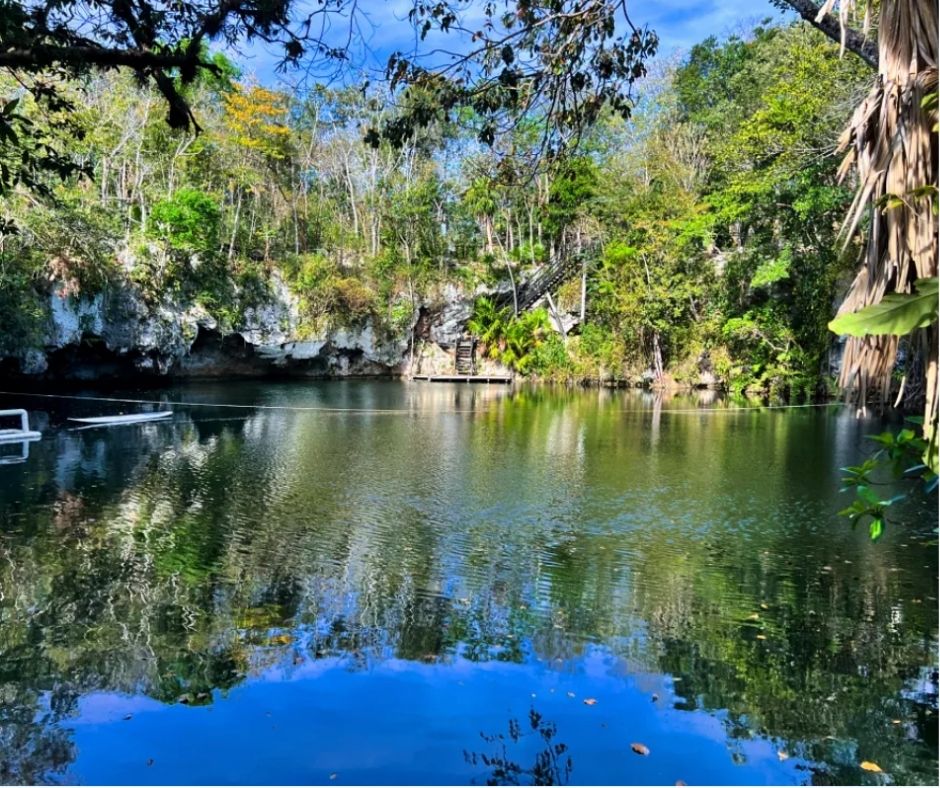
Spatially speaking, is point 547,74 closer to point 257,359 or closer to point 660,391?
point 660,391

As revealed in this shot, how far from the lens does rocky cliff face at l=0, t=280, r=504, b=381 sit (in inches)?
917

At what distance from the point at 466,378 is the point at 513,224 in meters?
8.40

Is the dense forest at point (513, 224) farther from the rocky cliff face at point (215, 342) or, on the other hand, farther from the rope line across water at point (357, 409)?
the rope line across water at point (357, 409)

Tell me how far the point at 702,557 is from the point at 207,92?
103 feet

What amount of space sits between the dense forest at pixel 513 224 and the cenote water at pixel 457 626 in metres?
11.9

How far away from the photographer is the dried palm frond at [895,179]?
97.9 inches

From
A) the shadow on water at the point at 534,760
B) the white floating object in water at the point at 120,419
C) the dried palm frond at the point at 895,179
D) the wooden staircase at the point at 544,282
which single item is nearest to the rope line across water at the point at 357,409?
the white floating object in water at the point at 120,419

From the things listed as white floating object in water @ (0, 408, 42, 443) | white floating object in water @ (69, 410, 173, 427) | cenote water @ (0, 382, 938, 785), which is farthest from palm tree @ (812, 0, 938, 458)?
white floating object in water @ (69, 410, 173, 427)

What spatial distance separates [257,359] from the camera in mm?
32250

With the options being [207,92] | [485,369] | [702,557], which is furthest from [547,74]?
[207,92]

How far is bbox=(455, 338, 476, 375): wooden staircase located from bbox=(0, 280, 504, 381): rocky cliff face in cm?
43

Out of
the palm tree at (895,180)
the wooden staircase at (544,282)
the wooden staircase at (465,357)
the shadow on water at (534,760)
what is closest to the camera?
the palm tree at (895,180)

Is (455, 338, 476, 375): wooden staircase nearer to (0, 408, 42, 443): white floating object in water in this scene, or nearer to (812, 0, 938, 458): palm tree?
(0, 408, 42, 443): white floating object in water

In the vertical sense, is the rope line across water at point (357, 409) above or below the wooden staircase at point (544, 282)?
below
